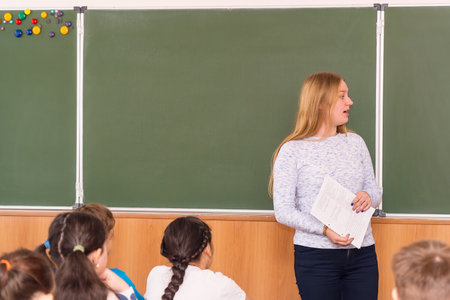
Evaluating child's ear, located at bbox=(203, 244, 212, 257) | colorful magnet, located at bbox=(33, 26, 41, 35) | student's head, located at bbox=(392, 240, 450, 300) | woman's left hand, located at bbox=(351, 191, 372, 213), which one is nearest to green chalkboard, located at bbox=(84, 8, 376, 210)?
colorful magnet, located at bbox=(33, 26, 41, 35)

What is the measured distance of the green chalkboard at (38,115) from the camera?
10.0 ft

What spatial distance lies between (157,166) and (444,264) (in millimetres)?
2007

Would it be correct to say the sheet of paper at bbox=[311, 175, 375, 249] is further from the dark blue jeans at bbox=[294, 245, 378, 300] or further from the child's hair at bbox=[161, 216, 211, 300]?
the child's hair at bbox=[161, 216, 211, 300]

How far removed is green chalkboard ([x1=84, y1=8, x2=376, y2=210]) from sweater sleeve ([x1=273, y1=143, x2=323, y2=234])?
2.18 ft

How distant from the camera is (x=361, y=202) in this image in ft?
7.32

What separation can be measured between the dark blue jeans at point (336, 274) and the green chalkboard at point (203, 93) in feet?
2.65

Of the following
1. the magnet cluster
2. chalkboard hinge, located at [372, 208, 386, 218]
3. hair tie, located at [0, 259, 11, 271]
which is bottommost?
chalkboard hinge, located at [372, 208, 386, 218]

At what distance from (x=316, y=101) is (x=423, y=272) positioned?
119 centimetres

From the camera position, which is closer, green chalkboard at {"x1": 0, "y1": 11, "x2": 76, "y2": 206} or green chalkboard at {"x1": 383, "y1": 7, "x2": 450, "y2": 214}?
green chalkboard at {"x1": 383, "y1": 7, "x2": 450, "y2": 214}

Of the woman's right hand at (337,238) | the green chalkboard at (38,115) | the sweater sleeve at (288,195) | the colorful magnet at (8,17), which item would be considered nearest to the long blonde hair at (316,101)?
the sweater sleeve at (288,195)

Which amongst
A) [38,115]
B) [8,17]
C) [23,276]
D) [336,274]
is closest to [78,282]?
[23,276]

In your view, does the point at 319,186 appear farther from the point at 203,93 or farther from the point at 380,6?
the point at 380,6

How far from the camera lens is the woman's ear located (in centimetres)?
177

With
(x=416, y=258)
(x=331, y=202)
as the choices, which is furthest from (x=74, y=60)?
(x=416, y=258)
